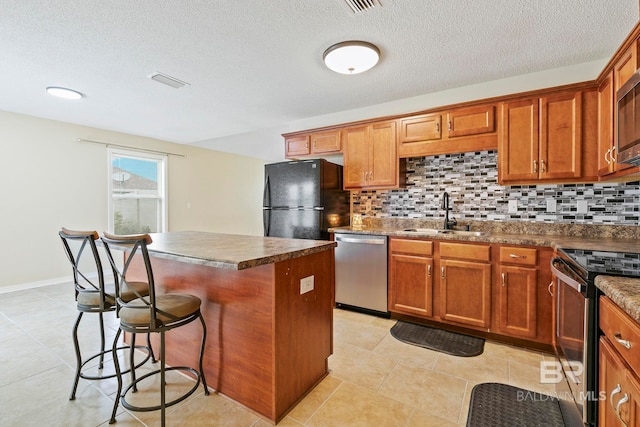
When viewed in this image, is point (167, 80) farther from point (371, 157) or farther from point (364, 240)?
point (364, 240)

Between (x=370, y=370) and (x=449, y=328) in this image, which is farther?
(x=449, y=328)

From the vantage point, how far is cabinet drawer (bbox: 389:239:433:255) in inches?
105

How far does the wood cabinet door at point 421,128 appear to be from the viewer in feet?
9.48

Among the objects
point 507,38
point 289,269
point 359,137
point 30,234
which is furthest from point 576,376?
point 30,234

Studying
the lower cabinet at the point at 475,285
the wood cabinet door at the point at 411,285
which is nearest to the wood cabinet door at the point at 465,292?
the lower cabinet at the point at 475,285

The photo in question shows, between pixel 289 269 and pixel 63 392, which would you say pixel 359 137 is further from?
pixel 63 392

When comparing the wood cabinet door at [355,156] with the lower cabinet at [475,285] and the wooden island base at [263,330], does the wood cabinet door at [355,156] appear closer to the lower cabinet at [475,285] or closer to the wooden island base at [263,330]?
the lower cabinet at [475,285]

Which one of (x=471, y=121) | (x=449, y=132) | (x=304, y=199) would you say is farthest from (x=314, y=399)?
(x=471, y=121)

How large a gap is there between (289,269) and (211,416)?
35.1 inches

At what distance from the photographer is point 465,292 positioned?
2.52 m

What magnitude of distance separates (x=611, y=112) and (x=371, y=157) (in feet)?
6.29

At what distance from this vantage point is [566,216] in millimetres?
2580

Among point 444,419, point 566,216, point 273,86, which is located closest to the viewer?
point 444,419

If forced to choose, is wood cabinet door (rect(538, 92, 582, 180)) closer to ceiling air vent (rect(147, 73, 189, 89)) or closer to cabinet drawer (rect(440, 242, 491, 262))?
cabinet drawer (rect(440, 242, 491, 262))
